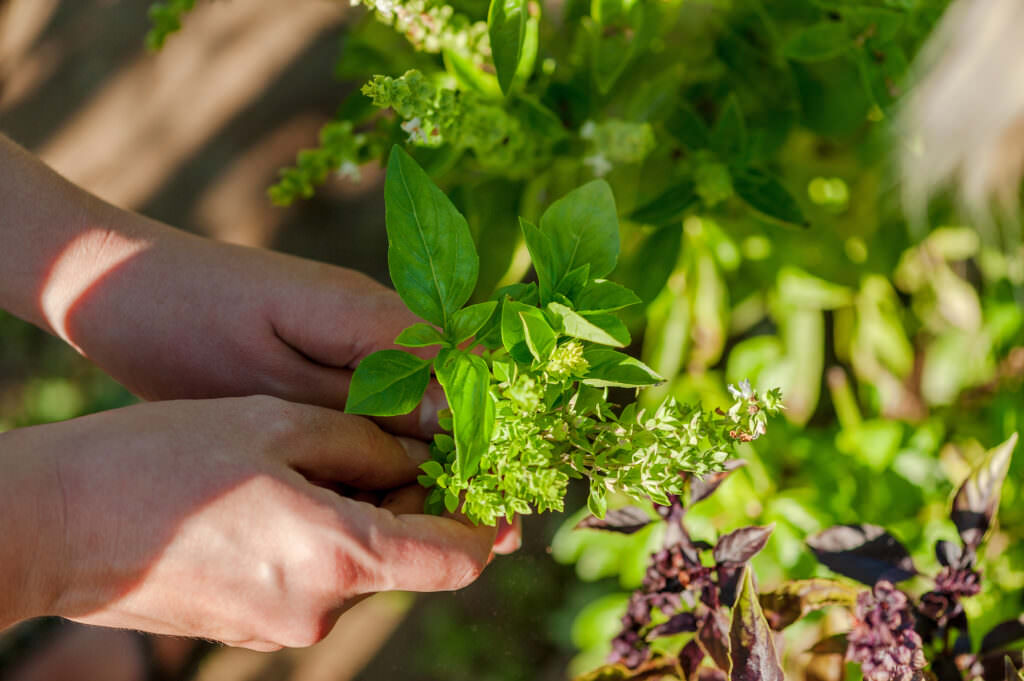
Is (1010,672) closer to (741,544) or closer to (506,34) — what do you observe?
(741,544)

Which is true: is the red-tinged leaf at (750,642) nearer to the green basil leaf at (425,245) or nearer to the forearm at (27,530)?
the green basil leaf at (425,245)

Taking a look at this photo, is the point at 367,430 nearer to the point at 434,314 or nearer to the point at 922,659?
the point at 434,314

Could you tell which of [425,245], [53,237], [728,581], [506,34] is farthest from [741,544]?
[53,237]

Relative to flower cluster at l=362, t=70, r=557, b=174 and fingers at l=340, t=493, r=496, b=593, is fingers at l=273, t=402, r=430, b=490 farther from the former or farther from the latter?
flower cluster at l=362, t=70, r=557, b=174

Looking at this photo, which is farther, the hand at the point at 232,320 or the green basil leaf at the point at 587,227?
the hand at the point at 232,320

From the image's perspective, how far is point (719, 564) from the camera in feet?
2.44

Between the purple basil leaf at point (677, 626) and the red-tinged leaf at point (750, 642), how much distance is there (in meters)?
0.09


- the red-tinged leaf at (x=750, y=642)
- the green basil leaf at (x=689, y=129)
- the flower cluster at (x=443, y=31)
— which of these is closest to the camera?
the red-tinged leaf at (x=750, y=642)

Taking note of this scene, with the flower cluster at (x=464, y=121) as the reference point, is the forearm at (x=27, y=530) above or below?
below

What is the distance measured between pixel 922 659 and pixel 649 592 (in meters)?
0.25

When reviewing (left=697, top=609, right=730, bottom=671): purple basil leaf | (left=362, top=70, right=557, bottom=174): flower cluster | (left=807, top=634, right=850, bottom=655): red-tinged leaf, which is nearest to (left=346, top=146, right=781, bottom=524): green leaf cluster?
(left=362, top=70, right=557, bottom=174): flower cluster

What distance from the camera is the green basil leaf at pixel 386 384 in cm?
58

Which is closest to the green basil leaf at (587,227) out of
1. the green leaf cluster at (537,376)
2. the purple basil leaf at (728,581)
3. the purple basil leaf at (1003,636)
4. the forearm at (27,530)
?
the green leaf cluster at (537,376)

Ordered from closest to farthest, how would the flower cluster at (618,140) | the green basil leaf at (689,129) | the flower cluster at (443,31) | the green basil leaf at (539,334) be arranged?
the green basil leaf at (539,334)
the flower cluster at (443,31)
the flower cluster at (618,140)
the green basil leaf at (689,129)
